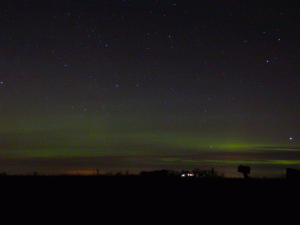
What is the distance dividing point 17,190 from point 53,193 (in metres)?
1.34

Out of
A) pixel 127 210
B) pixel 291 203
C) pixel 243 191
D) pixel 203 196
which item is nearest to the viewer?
pixel 127 210

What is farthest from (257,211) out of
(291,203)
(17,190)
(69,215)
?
(17,190)

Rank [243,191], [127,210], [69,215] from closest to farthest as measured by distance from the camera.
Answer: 1. [69,215]
2. [127,210]
3. [243,191]

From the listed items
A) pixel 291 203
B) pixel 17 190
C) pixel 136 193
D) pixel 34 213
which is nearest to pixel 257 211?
pixel 291 203

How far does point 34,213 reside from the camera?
866 centimetres

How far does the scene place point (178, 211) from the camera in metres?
9.20

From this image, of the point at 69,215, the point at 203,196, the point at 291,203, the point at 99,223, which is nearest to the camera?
the point at 99,223

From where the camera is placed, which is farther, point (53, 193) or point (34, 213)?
point (53, 193)

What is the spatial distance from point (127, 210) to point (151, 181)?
5.07 m

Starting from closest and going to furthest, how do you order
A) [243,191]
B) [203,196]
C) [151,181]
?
[203,196] < [243,191] < [151,181]

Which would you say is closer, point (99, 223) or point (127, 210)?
point (99, 223)

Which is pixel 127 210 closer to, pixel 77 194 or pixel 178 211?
pixel 178 211

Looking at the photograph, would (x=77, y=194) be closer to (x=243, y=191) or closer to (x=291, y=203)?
(x=243, y=191)

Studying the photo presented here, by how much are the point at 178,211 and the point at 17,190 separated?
18.6 ft
